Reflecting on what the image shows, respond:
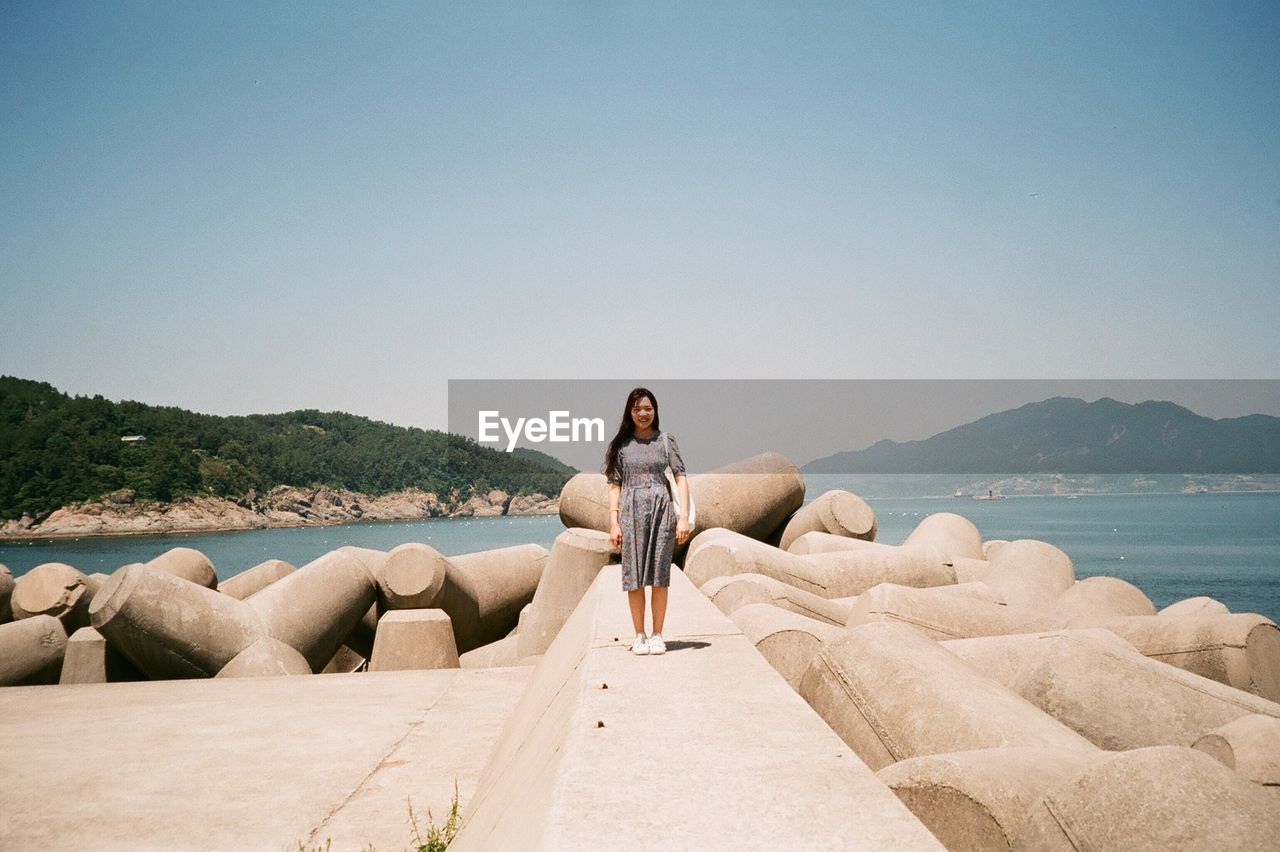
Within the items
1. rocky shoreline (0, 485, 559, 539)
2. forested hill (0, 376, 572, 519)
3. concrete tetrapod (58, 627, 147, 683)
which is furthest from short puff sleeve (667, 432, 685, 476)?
forested hill (0, 376, 572, 519)

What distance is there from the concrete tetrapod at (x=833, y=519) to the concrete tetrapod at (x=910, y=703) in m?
9.34

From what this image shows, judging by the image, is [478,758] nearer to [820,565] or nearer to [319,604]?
[319,604]

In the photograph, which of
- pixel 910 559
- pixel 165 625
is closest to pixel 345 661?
pixel 165 625

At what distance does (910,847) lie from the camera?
201 centimetres

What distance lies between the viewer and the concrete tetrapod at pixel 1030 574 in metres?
10.9

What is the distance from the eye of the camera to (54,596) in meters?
11.1

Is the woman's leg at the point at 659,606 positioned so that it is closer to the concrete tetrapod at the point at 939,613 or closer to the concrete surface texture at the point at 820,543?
the concrete tetrapod at the point at 939,613

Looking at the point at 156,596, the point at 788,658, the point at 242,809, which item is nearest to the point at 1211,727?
the point at 788,658

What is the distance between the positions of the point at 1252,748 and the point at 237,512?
11074cm

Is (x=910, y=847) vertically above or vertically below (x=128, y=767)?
above

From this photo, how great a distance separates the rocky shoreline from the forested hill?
1.10 meters

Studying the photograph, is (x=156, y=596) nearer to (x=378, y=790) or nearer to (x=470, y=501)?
(x=378, y=790)

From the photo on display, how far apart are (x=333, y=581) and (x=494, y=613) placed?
282 centimetres

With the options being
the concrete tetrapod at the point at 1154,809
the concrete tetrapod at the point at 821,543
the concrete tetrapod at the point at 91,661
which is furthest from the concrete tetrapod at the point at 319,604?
the concrete tetrapod at the point at 1154,809
